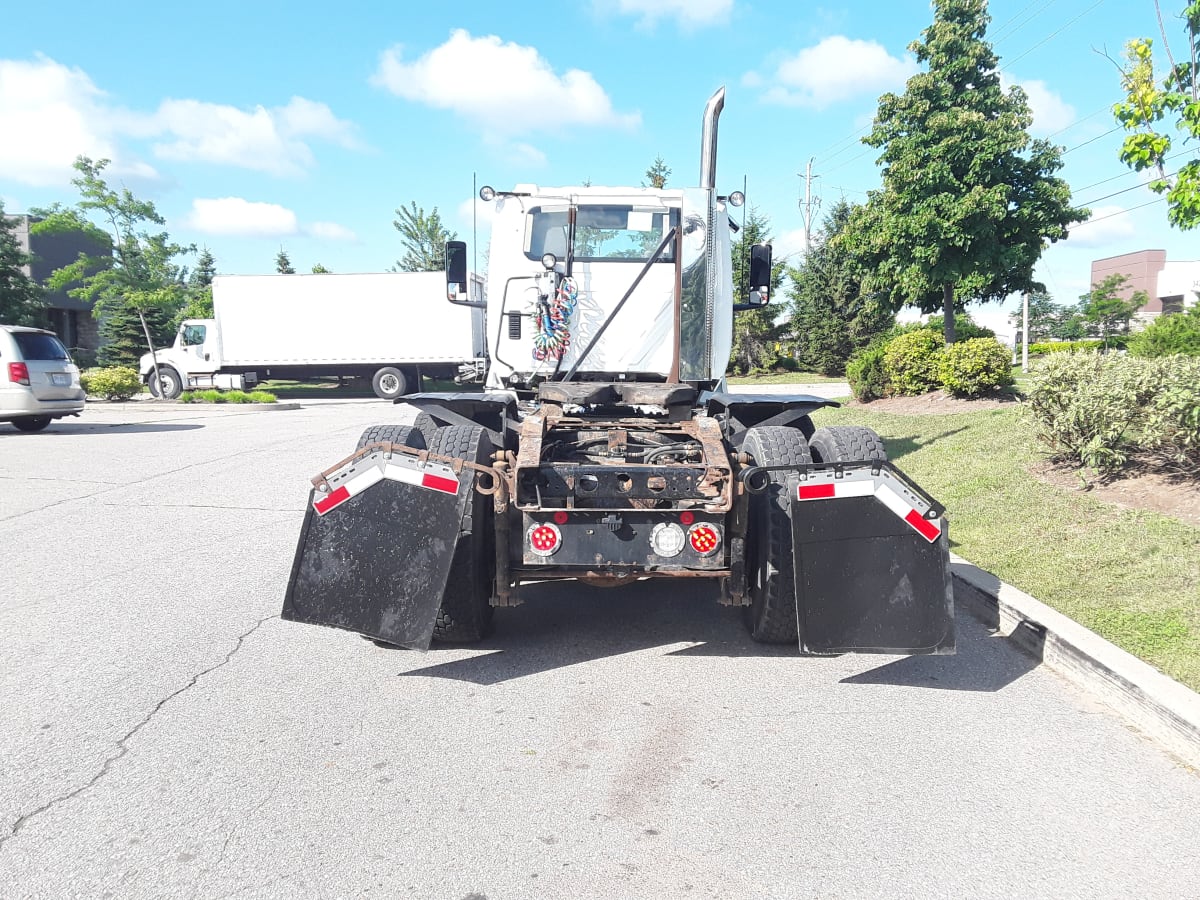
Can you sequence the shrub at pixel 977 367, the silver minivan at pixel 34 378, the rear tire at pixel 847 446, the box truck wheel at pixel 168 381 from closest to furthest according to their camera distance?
the rear tire at pixel 847 446
the shrub at pixel 977 367
the silver minivan at pixel 34 378
the box truck wheel at pixel 168 381

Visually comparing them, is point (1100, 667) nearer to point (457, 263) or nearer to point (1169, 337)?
point (457, 263)

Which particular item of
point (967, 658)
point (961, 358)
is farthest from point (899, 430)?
point (967, 658)

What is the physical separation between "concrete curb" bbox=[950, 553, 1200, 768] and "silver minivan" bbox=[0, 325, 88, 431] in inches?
601

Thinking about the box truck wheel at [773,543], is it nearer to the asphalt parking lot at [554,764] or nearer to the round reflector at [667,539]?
the asphalt parking lot at [554,764]

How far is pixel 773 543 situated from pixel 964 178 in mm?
14152

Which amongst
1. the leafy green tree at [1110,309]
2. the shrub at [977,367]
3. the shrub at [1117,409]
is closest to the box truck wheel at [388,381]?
the shrub at [977,367]

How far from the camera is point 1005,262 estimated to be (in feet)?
53.7

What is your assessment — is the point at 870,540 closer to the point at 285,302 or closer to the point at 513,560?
the point at 513,560

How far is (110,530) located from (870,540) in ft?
22.1

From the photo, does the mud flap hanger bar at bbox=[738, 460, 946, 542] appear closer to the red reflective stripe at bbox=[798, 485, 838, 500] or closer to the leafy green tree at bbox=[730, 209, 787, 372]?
the red reflective stripe at bbox=[798, 485, 838, 500]

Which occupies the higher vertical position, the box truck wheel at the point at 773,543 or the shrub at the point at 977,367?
the shrub at the point at 977,367

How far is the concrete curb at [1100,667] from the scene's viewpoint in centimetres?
378

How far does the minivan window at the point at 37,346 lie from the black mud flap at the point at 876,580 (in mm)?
15413

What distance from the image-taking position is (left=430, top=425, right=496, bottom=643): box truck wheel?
450cm
